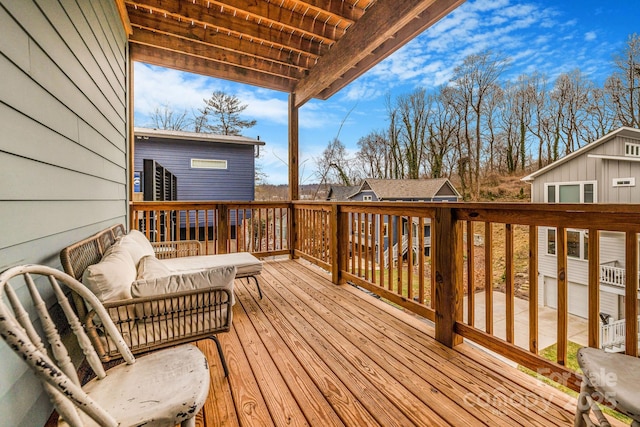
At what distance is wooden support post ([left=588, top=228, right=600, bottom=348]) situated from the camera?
1.31 metres

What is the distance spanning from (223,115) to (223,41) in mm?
8016

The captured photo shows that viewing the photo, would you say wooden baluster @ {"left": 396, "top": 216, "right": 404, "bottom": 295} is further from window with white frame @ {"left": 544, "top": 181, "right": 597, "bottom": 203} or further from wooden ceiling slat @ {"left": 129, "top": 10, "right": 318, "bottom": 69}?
wooden ceiling slat @ {"left": 129, "top": 10, "right": 318, "bottom": 69}

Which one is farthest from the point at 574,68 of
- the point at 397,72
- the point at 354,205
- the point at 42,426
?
the point at 397,72

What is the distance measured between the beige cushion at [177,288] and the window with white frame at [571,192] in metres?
2.08

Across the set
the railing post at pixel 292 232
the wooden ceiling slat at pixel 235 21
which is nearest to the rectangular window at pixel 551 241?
the wooden ceiling slat at pixel 235 21

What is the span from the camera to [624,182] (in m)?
1.45

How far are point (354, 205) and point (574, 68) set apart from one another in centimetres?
249

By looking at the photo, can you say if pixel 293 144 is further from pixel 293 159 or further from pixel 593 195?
pixel 593 195

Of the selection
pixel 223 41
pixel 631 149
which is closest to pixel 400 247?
pixel 631 149

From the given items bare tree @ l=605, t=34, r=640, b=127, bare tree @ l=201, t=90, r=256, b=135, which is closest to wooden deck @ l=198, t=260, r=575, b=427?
bare tree @ l=605, t=34, r=640, b=127

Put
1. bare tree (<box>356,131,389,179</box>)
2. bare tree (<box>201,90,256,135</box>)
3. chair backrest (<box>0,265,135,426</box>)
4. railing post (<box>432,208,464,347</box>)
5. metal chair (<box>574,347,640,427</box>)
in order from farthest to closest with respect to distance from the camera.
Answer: bare tree (<box>201,90,256,135</box>), bare tree (<box>356,131,389,179</box>), railing post (<box>432,208,464,347</box>), metal chair (<box>574,347,640,427</box>), chair backrest (<box>0,265,135,426</box>)

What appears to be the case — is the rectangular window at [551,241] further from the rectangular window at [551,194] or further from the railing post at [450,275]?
the railing post at [450,275]

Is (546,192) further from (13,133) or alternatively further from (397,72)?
(397,72)

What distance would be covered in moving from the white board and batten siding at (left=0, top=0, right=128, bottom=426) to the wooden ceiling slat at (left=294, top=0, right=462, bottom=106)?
7.64 feet
